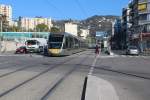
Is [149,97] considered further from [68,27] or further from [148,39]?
[68,27]

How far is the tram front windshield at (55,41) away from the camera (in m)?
54.0

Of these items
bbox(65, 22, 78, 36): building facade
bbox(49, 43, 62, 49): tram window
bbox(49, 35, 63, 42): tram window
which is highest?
bbox(65, 22, 78, 36): building facade

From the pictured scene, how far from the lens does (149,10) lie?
109375 mm

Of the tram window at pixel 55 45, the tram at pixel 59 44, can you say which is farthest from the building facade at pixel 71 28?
the tram window at pixel 55 45

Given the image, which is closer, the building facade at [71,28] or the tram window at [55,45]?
the tram window at [55,45]

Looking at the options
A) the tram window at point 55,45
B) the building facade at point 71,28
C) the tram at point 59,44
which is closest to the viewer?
the tram at point 59,44

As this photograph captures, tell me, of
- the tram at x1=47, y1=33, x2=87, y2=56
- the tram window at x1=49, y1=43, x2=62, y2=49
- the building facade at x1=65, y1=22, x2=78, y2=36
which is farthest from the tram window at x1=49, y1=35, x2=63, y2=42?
the building facade at x1=65, y1=22, x2=78, y2=36

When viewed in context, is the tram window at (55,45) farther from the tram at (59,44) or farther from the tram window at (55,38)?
the tram window at (55,38)

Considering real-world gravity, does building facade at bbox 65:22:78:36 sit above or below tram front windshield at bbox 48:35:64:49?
above

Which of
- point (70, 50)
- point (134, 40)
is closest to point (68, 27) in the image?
point (134, 40)

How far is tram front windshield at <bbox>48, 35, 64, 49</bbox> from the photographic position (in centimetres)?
5397

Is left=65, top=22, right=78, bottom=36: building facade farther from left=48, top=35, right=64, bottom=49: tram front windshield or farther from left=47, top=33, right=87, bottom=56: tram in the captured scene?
left=48, top=35, right=64, bottom=49: tram front windshield

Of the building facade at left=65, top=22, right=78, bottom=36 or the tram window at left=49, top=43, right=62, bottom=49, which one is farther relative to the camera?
the building facade at left=65, top=22, right=78, bottom=36

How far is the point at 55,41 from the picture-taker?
180 ft
